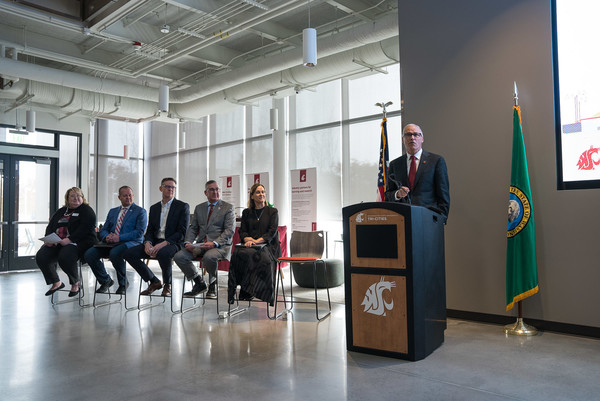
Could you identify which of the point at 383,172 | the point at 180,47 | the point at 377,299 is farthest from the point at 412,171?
the point at 180,47

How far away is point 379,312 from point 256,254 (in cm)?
178

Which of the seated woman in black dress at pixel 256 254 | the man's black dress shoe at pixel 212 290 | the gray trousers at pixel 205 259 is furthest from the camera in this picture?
the man's black dress shoe at pixel 212 290

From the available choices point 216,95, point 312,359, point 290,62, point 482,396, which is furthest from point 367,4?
point 482,396

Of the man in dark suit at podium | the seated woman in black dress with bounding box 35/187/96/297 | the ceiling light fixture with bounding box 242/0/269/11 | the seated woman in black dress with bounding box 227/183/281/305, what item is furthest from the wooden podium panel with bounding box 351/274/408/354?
the seated woman in black dress with bounding box 35/187/96/297

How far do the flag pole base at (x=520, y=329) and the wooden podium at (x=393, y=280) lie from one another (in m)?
0.76

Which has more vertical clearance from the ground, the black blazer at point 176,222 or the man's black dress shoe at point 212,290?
the black blazer at point 176,222

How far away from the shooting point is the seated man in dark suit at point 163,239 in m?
5.17

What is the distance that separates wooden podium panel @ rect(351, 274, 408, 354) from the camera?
3076mm

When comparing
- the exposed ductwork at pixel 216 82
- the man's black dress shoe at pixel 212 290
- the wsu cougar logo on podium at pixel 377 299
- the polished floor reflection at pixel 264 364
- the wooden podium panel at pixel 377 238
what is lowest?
the polished floor reflection at pixel 264 364

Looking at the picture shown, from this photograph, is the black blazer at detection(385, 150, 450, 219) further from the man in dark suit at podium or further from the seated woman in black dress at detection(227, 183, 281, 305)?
the seated woman in black dress at detection(227, 183, 281, 305)

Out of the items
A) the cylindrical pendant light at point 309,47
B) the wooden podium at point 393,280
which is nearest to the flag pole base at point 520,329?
the wooden podium at point 393,280

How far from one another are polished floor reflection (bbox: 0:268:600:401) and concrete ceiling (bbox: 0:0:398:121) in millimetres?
3549

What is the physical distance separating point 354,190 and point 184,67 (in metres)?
4.33

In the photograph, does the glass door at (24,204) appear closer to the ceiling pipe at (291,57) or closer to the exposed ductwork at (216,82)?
the exposed ductwork at (216,82)
